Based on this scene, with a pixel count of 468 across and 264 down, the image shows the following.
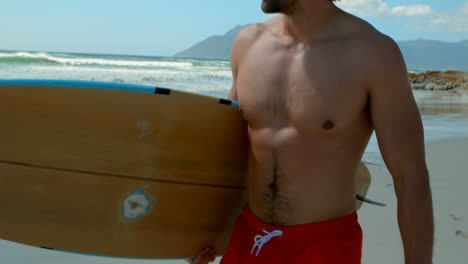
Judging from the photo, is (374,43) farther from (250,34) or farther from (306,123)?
(250,34)

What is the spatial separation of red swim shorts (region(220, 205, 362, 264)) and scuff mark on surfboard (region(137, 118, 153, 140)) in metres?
0.54

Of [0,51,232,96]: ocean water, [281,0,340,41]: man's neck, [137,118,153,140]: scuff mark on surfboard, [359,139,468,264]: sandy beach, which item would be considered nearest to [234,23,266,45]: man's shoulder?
[281,0,340,41]: man's neck

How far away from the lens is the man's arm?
1.17 m

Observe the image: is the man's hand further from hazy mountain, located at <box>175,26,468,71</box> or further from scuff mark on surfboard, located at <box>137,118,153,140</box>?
hazy mountain, located at <box>175,26,468,71</box>

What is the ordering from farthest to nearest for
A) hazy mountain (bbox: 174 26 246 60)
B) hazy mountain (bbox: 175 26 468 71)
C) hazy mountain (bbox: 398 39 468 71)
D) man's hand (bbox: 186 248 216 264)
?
hazy mountain (bbox: 398 39 468 71)
hazy mountain (bbox: 175 26 468 71)
hazy mountain (bbox: 174 26 246 60)
man's hand (bbox: 186 248 216 264)

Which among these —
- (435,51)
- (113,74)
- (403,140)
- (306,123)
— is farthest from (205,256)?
(435,51)

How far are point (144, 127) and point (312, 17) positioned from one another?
0.72 meters

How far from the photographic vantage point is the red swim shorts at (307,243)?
52.2 inches

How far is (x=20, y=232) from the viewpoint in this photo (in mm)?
1808

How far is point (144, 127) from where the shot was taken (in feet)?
5.54

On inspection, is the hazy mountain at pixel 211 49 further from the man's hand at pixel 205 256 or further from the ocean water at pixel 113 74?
the man's hand at pixel 205 256

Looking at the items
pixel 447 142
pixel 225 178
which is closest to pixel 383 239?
pixel 225 178

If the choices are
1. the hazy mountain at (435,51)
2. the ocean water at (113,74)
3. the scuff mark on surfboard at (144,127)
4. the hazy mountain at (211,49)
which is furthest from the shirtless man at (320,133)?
the hazy mountain at (435,51)

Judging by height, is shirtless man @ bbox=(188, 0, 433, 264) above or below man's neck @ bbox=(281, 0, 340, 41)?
below
